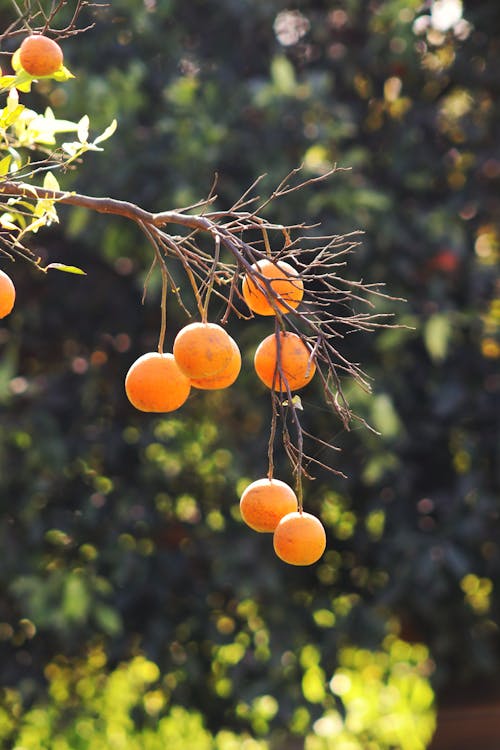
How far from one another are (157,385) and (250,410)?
3.97 ft

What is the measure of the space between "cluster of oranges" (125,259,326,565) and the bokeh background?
102 cm

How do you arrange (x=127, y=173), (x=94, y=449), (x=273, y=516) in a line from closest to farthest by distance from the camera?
1. (x=273, y=516)
2. (x=127, y=173)
3. (x=94, y=449)

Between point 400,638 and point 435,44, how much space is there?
4.10 feet

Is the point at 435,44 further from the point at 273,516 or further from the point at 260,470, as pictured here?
the point at 273,516

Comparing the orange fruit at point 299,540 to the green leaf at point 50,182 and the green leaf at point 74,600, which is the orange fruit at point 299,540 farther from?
the green leaf at point 74,600

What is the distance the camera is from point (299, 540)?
28.7 inches

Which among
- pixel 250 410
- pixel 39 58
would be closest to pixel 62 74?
pixel 39 58

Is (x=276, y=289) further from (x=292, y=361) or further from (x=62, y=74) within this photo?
(x=62, y=74)

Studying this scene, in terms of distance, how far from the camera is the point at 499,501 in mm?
1946

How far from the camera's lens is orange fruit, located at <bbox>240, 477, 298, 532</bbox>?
74 centimetres

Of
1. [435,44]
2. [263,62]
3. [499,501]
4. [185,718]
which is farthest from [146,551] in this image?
[435,44]

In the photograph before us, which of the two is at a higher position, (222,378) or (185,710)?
(222,378)

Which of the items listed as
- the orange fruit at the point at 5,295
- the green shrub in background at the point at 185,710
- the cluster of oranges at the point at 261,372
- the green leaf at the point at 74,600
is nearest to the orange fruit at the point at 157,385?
the cluster of oranges at the point at 261,372

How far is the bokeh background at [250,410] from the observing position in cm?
190
